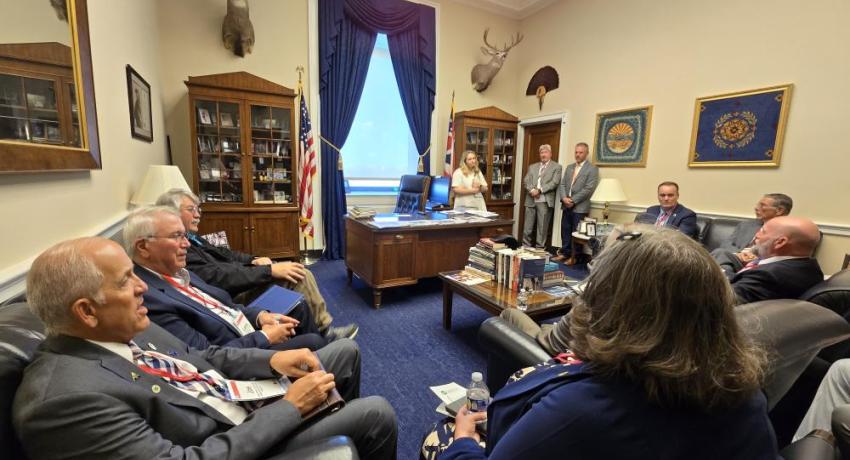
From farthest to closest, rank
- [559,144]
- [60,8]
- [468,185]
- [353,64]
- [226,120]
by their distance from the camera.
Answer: [559,144]
[353,64]
[468,185]
[226,120]
[60,8]

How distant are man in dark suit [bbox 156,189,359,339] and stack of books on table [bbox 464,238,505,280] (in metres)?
1.00

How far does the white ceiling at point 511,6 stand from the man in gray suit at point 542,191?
210cm

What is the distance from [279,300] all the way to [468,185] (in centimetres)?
301

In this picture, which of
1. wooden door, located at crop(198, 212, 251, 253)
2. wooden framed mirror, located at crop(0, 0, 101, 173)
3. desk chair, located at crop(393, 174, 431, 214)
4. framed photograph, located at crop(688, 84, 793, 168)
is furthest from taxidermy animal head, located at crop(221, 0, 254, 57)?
framed photograph, located at crop(688, 84, 793, 168)

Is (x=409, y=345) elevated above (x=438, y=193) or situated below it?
below

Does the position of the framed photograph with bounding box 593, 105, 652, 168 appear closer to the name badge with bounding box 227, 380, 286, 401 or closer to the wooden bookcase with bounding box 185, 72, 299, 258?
the wooden bookcase with bounding box 185, 72, 299, 258

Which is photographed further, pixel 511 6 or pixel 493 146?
pixel 493 146

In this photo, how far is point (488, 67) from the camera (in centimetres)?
532

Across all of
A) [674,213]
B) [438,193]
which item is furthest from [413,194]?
[674,213]

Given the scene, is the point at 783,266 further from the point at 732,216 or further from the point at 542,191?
the point at 542,191

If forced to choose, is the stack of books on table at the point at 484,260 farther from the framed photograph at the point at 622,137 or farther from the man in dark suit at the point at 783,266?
the framed photograph at the point at 622,137

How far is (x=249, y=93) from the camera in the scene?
3.79 m

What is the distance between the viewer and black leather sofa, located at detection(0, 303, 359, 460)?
2.10 feet

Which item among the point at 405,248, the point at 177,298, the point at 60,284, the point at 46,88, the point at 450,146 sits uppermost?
the point at 450,146
